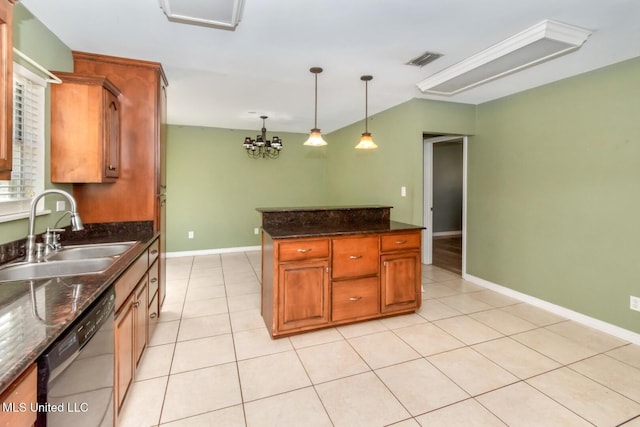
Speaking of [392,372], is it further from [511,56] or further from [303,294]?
[511,56]

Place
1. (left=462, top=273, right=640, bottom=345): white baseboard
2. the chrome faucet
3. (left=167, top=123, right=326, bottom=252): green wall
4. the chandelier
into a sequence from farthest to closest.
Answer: (left=167, top=123, right=326, bottom=252): green wall, the chandelier, (left=462, top=273, right=640, bottom=345): white baseboard, the chrome faucet

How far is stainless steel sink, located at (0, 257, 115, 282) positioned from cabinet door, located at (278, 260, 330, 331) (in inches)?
50.0

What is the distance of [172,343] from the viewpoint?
2566 millimetres

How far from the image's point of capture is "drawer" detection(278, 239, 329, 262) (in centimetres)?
257

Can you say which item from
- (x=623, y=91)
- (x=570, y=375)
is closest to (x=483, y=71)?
(x=623, y=91)

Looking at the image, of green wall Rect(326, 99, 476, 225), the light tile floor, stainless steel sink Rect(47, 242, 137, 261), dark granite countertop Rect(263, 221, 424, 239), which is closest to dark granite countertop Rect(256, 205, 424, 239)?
dark granite countertop Rect(263, 221, 424, 239)

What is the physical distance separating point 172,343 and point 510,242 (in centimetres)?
381

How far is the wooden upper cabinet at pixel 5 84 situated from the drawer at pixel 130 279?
705 mm

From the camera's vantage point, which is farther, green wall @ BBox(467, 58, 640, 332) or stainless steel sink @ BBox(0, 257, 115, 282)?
green wall @ BBox(467, 58, 640, 332)

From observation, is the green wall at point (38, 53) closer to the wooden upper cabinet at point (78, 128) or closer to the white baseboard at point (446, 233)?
the wooden upper cabinet at point (78, 128)

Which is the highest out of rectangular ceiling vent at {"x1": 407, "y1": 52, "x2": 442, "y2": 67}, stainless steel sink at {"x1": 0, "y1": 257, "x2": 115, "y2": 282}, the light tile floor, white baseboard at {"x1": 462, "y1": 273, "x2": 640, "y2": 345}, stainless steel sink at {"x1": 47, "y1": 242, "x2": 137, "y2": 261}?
rectangular ceiling vent at {"x1": 407, "y1": 52, "x2": 442, "y2": 67}

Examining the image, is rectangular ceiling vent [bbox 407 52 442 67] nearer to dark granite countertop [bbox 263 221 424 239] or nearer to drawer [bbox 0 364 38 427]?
dark granite countertop [bbox 263 221 424 239]

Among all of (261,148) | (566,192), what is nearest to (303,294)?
(566,192)

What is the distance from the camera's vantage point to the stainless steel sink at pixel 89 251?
6.68ft
